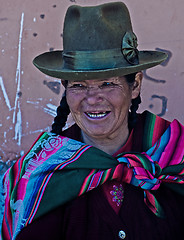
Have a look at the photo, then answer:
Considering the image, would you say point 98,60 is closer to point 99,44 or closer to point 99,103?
point 99,44

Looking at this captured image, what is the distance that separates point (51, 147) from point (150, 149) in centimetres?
63

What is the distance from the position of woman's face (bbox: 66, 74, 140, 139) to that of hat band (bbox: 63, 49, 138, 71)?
87mm

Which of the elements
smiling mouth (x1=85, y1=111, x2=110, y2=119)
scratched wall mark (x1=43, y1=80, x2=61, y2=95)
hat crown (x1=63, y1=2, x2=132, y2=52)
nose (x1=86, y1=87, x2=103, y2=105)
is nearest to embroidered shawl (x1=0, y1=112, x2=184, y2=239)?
smiling mouth (x1=85, y1=111, x2=110, y2=119)

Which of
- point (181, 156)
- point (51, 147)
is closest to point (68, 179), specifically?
point (51, 147)

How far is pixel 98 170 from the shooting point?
2848 millimetres

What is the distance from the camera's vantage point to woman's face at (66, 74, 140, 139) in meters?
2.76

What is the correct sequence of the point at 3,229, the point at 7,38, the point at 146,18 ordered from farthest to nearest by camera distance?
the point at 7,38, the point at 146,18, the point at 3,229

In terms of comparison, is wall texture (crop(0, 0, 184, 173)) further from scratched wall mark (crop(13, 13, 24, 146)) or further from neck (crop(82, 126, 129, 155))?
neck (crop(82, 126, 129, 155))

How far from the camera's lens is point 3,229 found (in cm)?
292

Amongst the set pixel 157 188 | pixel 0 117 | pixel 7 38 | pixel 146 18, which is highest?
pixel 146 18

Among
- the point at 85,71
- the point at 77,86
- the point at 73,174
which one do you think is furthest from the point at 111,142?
the point at 85,71

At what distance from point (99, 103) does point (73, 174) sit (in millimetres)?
463

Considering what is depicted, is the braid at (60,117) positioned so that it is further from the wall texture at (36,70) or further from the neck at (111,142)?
the wall texture at (36,70)

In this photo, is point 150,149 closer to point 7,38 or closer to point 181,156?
point 181,156
